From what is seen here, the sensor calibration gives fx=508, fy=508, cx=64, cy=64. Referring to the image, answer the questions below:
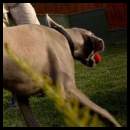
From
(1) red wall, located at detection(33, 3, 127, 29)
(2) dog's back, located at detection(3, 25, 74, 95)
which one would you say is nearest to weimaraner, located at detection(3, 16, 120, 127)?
(2) dog's back, located at detection(3, 25, 74, 95)

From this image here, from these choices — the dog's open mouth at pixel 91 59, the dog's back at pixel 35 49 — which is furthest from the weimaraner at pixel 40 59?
the dog's open mouth at pixel 91 59

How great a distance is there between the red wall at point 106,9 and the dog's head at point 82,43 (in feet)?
45.3

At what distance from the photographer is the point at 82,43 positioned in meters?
4.79

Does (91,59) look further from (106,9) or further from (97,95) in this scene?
(106,9)

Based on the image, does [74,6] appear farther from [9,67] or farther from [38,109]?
[9,67]

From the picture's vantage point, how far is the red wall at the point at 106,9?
62.7ft

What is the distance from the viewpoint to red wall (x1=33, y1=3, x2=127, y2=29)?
62.7 ft

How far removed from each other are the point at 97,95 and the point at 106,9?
12159 mm

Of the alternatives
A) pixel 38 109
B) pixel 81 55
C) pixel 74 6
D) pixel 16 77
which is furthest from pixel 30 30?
pixel 74 6

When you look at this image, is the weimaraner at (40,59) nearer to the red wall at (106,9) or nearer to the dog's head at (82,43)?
the dog's head at (82,43)

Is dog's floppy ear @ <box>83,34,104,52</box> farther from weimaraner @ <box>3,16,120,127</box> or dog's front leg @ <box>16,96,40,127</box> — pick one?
dog's front leg @ <box>16,96,40,127</box>

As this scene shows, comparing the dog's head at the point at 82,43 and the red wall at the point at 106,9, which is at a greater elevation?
the dog's head at the point at 82,43

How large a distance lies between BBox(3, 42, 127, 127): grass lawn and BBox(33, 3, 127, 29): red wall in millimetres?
6115

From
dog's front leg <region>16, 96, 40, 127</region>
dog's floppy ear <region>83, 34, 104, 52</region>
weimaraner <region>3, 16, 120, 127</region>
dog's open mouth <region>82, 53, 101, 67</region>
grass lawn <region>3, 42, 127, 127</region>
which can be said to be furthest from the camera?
grass lawn <region>3, 42, 127, 127</region>
